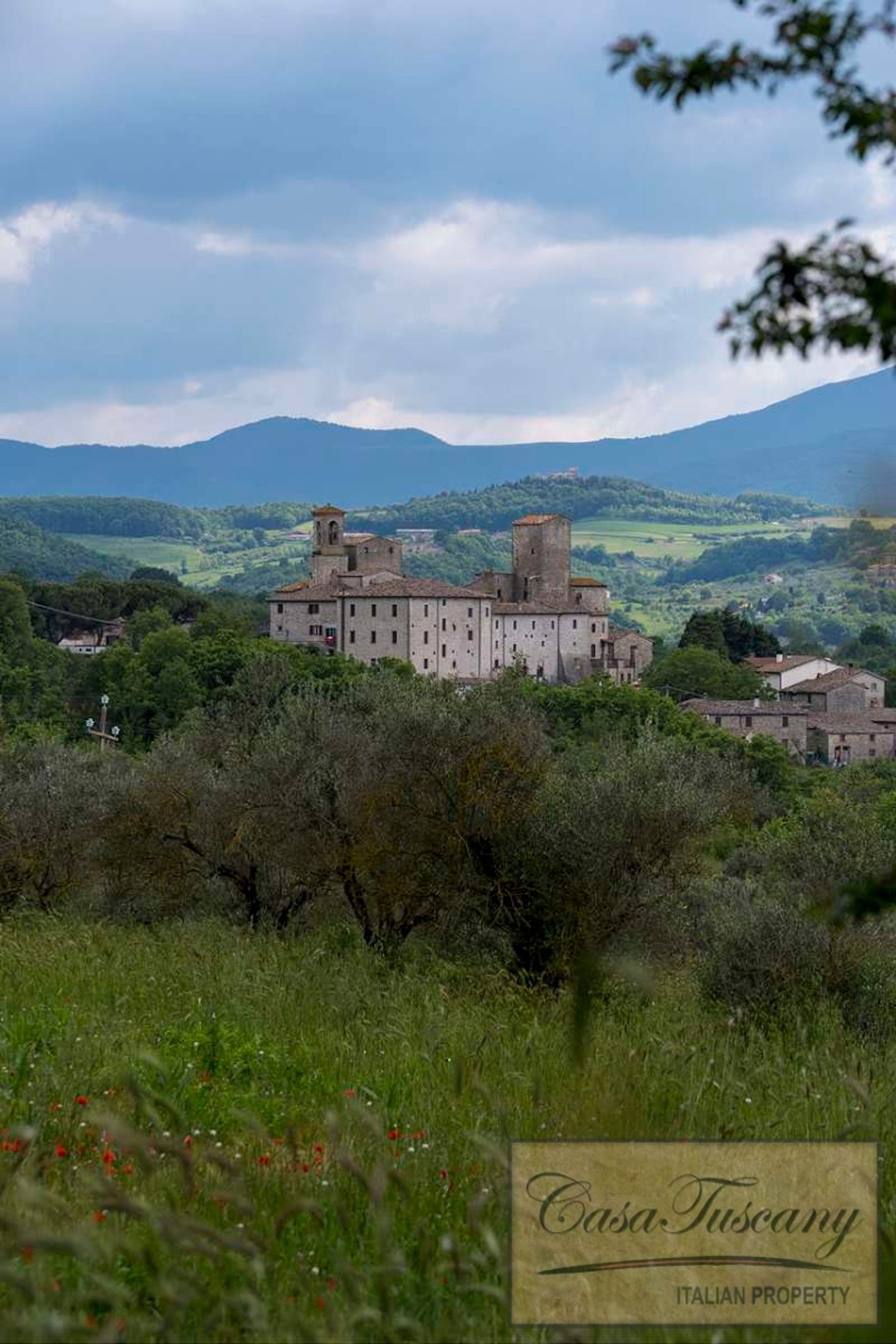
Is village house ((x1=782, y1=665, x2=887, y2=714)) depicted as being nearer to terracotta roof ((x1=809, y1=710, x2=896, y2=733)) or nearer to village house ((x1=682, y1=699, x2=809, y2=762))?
terracotta roof ((x1=809, y1=710, x2=896, y2=733))

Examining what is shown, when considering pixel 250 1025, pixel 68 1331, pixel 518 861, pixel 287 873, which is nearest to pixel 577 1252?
pixel 68 1331

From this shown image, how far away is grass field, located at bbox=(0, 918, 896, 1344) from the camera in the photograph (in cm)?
349

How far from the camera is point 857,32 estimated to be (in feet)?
10.6

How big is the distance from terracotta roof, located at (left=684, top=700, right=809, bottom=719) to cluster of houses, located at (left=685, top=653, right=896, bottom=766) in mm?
33

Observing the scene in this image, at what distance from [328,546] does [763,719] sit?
110 ft

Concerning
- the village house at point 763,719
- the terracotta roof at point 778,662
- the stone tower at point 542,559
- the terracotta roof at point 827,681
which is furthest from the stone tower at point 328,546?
the terracotta roof at point 827,681

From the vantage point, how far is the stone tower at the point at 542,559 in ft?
340

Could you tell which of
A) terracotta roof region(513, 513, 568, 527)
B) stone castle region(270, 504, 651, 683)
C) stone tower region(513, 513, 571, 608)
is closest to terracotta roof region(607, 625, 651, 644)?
stone castle region(270, 504, 651, 683)

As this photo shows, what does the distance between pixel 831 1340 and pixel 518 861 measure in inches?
378

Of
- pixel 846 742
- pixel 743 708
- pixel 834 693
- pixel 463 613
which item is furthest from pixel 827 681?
pixel 463 613

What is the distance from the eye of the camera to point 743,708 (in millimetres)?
81812

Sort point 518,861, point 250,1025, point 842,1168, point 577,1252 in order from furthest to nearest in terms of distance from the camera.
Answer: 1. point 518,861
2. point 250,1025
3. point 842,1168
4. point 577,1252

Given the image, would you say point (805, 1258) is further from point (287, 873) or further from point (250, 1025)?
point (287, 873)

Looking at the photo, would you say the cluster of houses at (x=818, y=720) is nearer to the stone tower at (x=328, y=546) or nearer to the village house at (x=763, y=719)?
the village house at (x=763, y=719)
